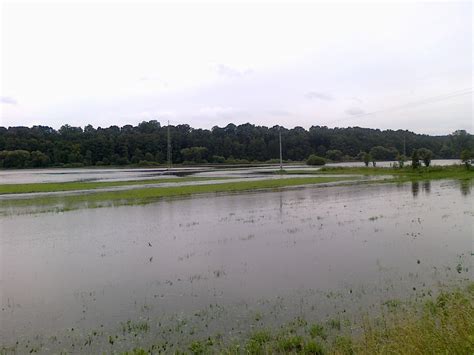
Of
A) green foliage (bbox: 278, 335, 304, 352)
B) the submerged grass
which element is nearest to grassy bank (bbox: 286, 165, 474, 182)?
the submerged grass

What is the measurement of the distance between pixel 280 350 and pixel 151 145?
164591 mm

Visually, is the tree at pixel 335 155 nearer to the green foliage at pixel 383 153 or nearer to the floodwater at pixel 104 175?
the green foliage at pixel 383 153

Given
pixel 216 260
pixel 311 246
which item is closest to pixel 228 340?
pixel 216 260

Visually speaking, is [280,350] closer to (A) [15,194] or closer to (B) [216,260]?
(B) [216,260]

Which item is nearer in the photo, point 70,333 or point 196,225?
point 70,333

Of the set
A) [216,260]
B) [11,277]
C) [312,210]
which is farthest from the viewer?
[312,210]

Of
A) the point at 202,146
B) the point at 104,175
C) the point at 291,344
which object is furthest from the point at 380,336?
the point at 202,146

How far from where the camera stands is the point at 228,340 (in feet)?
22.9

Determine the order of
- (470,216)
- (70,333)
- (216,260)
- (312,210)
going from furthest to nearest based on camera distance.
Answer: (312,210)
(470,216)
(216,260)
(70,333)

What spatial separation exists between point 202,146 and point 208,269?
541 feet

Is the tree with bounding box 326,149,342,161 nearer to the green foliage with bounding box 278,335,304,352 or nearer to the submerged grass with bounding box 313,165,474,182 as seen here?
the submerged grass with bounding box 313,165,474,182

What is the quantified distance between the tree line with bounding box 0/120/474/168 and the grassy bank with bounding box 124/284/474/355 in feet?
433

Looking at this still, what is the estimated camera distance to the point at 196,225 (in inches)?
763

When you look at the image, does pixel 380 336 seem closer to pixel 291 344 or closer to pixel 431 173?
pixel 291 344
